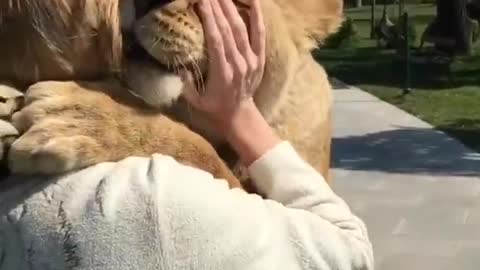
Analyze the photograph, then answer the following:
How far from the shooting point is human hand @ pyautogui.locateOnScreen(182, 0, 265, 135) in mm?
1900

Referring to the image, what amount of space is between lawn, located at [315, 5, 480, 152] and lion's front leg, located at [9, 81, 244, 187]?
33.8 feet

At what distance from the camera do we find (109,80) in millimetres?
1800

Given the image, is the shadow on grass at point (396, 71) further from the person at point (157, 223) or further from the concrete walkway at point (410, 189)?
the person at point (157, 223)

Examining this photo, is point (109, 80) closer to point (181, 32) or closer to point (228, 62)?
point (181, 32)

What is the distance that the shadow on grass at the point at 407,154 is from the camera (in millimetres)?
10641

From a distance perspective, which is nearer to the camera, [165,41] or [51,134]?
[51,134]

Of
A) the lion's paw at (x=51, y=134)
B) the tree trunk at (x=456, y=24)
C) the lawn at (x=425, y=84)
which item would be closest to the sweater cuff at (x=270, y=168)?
Answer: the lion's paw at (x=51, y=134)

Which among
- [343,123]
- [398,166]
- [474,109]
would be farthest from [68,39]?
[474,109]

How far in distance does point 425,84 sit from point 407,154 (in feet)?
23.9

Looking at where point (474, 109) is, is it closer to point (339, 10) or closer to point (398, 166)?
point (398, 166)

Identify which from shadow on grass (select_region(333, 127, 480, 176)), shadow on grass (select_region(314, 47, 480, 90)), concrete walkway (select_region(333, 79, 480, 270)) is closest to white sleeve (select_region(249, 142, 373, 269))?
concrete walkway (select_region(333, 79, 480, 270))

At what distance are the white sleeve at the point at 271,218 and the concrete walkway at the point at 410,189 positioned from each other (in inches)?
213

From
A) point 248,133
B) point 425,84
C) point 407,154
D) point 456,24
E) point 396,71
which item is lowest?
point 396,71

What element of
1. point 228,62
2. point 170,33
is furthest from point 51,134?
point 228,62
